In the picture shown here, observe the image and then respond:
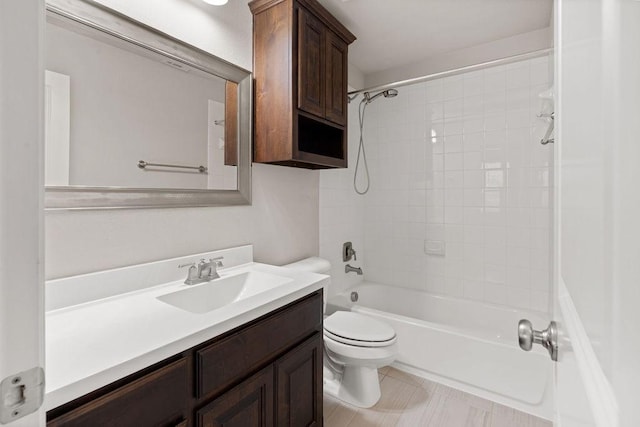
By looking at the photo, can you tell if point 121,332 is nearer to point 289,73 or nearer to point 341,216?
point 289,73

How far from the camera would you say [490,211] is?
2416 mm

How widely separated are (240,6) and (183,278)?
1.45 m

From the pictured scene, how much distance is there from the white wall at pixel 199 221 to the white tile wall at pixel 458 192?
0.35m

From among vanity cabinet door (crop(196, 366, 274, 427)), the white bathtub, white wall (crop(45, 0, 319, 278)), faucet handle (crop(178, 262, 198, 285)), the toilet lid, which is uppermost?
white wall (crop(45, 0, 319, 278))

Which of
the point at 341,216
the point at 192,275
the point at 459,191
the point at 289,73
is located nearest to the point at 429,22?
the point at 289,73

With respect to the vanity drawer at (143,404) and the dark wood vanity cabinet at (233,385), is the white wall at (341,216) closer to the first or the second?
the dark wood vanity cabinet at (233,385)

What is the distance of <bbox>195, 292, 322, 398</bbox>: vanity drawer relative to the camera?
88 cm

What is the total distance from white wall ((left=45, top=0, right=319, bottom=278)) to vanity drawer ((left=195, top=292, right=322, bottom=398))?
Result: 0.59 meters

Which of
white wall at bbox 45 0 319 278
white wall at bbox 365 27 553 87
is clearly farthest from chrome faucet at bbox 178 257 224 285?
white wall at bbox 365 27 553 87

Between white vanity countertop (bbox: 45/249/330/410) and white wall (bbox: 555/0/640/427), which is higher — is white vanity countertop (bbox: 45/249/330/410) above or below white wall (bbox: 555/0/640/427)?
below

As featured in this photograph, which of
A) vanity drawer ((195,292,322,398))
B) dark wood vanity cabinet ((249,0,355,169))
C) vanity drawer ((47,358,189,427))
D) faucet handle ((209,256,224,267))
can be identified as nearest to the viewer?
vanity drawer ((47,358,189,427))

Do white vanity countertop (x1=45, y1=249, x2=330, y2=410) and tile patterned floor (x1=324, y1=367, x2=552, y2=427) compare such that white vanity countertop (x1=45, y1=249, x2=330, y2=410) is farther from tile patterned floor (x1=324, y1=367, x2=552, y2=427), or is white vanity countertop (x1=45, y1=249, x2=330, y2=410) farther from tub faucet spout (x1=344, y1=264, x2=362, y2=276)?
tub faucet spout (x1=344, y1=264, x2=362, y2=276)

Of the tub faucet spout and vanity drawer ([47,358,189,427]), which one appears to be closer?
vanity drawer ([47,358,189,427])

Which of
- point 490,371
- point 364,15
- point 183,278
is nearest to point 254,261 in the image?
point 183,278
